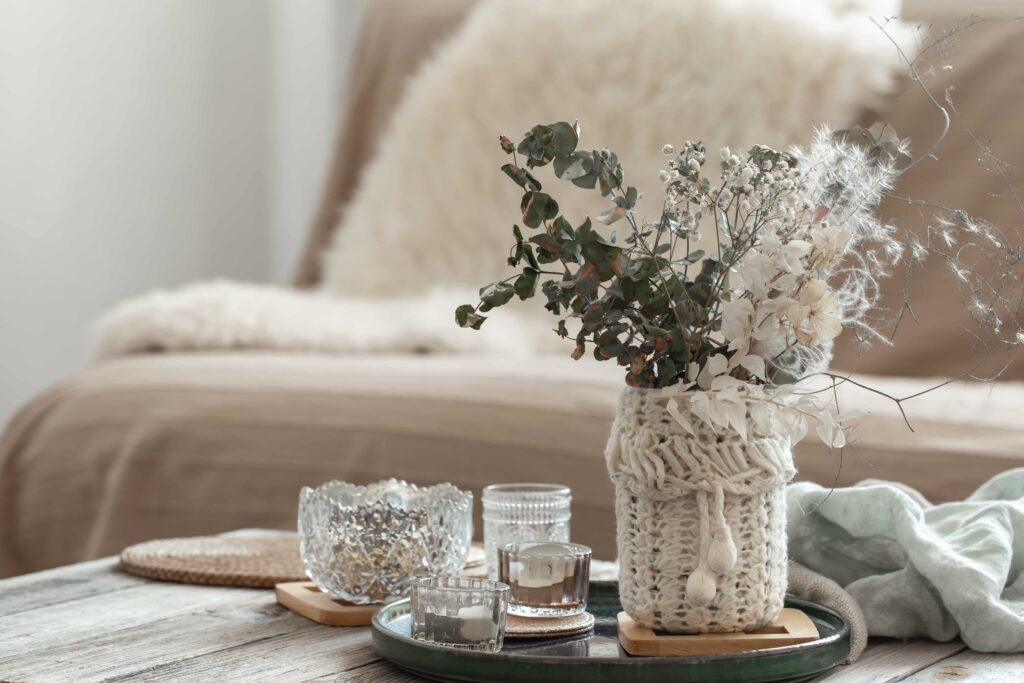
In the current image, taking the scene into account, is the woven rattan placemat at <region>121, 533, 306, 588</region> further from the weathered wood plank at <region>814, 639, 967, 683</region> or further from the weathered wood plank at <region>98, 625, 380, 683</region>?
the weathered wood plank at <region>814, 639, 967, 683</region>

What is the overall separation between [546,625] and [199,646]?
23cm

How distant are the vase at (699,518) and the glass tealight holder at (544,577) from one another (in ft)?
0.24

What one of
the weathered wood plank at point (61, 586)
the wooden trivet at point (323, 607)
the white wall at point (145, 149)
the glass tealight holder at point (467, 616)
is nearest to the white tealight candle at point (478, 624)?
the glass tealight holder at point (467, 616)

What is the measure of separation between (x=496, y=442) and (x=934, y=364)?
0.67 m

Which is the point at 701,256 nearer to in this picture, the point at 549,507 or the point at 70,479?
the point at 549,507

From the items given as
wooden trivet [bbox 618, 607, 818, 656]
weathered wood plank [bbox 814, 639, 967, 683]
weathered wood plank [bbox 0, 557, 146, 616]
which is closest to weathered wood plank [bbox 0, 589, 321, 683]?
weathered wood plank [bbox 0, 557, 146, 616]

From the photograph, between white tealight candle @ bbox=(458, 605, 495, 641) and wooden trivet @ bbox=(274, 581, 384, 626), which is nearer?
white tealight candle @ bbox=(458, 605, 495, 641)

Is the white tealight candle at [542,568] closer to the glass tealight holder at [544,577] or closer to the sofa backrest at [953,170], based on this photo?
the glass tealight holder at [544,577]

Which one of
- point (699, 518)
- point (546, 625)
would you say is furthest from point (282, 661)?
point (699, 518)

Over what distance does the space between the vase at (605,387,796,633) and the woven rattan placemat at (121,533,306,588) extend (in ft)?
1.27

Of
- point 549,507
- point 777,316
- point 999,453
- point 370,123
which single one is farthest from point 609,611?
point 370,123

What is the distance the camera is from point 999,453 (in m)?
1.41

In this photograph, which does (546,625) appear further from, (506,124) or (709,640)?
(506,124)

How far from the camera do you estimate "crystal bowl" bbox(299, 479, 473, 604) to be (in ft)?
3.13
